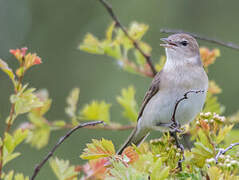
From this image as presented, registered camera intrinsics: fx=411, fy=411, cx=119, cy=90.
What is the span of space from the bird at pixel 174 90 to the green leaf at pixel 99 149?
1.66 m

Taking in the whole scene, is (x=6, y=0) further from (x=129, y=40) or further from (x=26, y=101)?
(x=26, y=101)

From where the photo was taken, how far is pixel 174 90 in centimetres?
348

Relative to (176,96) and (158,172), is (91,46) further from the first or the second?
(158,172)

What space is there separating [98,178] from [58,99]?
6180 millimetres

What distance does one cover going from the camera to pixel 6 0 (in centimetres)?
1046

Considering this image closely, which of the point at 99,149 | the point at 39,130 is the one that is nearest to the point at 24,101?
the point at 99,149

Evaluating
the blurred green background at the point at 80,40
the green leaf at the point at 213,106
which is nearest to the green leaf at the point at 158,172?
the green leaf at the point at 213,106

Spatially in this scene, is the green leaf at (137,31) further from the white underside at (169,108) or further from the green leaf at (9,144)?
the green leaf at (9,144)

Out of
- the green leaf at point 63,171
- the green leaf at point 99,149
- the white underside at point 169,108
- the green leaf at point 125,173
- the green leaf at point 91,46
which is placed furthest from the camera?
the white underside at point 169,108

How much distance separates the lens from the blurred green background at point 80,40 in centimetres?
692

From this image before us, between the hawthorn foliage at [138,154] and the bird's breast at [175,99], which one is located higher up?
the hawthorn foliage at [138,154]

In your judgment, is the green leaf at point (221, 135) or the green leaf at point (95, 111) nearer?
the green leaf at point (221, 135)

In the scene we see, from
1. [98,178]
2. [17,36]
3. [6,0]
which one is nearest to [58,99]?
[17,36]

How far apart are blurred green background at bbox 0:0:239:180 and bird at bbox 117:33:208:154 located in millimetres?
2533
